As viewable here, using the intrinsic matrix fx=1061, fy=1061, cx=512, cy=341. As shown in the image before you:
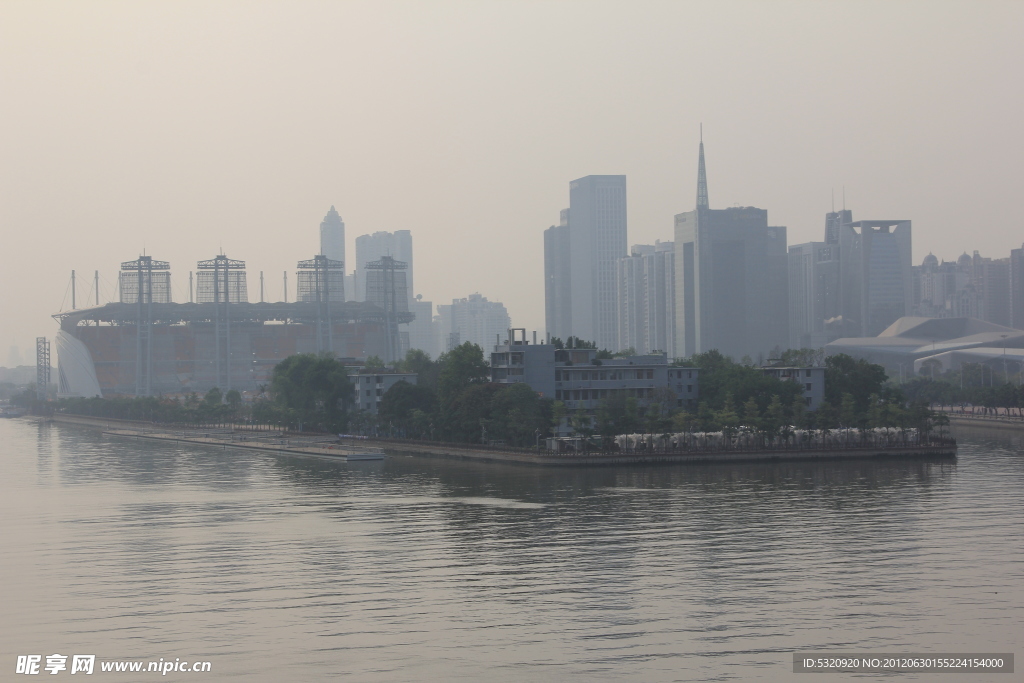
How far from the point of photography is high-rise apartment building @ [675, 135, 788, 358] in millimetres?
146250

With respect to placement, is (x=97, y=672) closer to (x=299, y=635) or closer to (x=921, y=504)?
(x=299, y=635)

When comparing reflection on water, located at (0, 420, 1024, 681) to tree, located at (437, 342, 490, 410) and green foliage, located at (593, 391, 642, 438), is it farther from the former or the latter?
tree, located at (437, 342, 490, 410)

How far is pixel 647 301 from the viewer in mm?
172125

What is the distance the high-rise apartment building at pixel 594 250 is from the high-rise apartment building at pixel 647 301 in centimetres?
323

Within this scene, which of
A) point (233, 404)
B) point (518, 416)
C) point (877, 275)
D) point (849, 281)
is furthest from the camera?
point (849, 281)

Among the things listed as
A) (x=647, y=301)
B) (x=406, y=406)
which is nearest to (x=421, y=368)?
(x=406, y=406)

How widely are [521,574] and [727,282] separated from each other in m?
133

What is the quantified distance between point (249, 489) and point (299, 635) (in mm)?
19743

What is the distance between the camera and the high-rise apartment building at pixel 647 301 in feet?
533

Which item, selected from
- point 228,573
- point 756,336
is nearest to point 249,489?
point 228,573

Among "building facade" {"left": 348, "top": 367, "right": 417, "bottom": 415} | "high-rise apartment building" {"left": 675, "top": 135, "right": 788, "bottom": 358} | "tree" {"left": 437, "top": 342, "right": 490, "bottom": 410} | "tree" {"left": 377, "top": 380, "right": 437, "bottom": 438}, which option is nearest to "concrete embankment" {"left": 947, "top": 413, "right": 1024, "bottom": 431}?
"tree" {"left": 437, "top": 342, "right": 490, "bottom": 410}

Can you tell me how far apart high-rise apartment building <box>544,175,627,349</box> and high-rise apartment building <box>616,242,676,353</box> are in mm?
3232

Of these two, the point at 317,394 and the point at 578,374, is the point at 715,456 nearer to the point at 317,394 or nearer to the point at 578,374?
the point at 578,374

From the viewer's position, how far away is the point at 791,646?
581 inches
